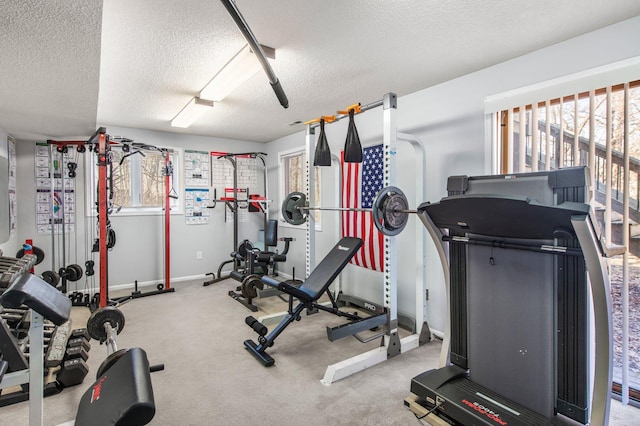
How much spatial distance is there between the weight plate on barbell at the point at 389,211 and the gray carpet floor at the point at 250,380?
1101mm

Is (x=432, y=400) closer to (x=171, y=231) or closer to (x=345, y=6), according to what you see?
(x=345, y=6)

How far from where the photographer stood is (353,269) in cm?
408

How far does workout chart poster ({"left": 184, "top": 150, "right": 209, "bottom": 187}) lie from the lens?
5.21 metres

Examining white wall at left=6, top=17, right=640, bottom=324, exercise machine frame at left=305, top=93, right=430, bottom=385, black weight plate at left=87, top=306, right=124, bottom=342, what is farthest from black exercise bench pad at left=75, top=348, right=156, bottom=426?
white wall at left=6, top=17, right=640, bottom=324

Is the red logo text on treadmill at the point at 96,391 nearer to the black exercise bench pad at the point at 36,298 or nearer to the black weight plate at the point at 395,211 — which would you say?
the black exercise bench pad at the point at 36,298

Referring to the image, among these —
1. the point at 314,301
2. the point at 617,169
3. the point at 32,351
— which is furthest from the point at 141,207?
the point at 617,169

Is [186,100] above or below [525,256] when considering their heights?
above

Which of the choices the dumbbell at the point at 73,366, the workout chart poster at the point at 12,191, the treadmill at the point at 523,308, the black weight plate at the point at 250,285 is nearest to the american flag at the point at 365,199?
Result: the black weight plate at the point at 250,285

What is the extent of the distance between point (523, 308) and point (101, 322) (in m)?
2.51

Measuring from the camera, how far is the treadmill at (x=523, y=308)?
4.71 feet

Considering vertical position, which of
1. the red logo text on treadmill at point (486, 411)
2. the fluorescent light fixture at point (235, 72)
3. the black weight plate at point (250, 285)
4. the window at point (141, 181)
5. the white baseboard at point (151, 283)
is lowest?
the white baseboard at point (151, 283)

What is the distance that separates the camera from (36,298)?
3.94ft

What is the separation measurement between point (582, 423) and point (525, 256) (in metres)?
0.84

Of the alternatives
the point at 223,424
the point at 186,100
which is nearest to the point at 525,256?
the point at 223,424
